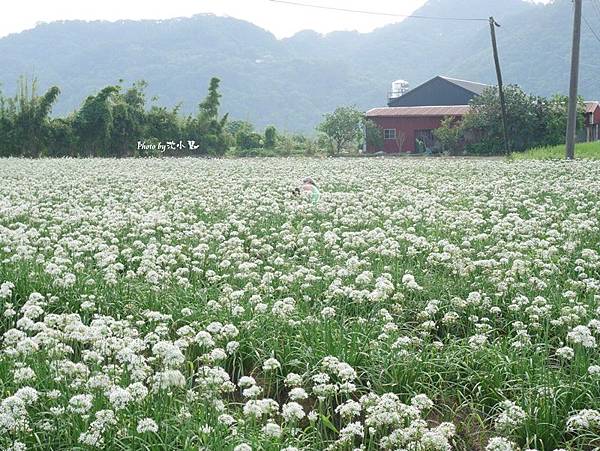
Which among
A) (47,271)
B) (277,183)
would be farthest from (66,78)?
(47,271)

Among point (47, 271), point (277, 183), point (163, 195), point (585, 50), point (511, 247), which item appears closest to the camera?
point (47, 271)

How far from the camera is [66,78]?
6314 inches

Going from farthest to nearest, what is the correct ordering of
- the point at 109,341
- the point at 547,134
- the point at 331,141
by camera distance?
the point at 331,141, the point at 547,134, the point at 109,341

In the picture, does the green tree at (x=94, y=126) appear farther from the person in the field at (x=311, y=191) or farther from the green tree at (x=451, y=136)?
the person in the field at (x=311, y=191)

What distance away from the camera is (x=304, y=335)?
271 inches

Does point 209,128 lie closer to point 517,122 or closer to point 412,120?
point 412,120

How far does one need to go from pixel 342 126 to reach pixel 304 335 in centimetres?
6154

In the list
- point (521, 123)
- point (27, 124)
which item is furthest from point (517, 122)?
point (27, 124)

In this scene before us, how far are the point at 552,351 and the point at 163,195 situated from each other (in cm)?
1281

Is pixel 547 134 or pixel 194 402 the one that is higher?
pixel 547 134

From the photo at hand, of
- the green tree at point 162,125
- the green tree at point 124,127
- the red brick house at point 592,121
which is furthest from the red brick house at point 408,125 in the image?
the green tree at point 124,127

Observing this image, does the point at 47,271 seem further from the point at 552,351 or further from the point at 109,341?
the point at 552,351

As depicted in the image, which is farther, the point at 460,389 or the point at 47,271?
the point at 47,271

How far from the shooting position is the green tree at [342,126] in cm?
6738
